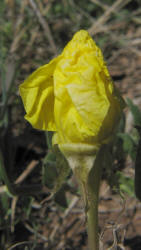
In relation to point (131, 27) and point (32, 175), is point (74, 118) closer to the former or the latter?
point (32, 175)

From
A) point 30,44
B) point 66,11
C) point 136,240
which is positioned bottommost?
point 136,240

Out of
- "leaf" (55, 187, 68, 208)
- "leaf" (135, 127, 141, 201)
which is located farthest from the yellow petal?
"leaf" (55, 187, 68, 208)

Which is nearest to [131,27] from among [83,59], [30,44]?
[30,44]

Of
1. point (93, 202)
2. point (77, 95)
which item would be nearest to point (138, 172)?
point (93, 202)

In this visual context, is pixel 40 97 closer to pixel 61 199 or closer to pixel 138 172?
pixel 138 172

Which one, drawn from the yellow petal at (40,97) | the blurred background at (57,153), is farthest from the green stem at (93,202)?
the yellow petal at (40,97)

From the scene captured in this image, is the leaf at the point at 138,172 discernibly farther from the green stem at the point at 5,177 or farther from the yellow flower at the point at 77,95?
the green stem at the point at 5,177
